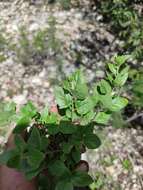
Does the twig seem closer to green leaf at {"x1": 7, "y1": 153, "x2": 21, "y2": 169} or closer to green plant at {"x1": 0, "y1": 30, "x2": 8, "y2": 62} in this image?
green plant at {"x1": 0, "y1": 30, "x2": 8, "y2": 62}

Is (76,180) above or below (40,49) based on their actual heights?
above

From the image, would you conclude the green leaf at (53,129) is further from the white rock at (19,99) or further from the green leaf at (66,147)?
the white rock at (19,99)

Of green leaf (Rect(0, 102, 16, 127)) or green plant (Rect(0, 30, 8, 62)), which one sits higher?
green leaf (Rect(0, 102, 16, 127))

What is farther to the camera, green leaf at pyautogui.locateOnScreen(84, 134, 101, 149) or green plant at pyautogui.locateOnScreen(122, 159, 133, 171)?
green plant at pyautogui.locateOnScreen(122, 159, 133, 171)

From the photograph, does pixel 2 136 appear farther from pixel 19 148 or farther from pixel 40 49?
pixel 19 148

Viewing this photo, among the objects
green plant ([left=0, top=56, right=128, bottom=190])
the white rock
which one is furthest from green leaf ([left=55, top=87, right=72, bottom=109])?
the white rock

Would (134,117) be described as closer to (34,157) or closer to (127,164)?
(127,164)

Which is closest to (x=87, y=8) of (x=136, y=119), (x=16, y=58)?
(x=16, y=58)
